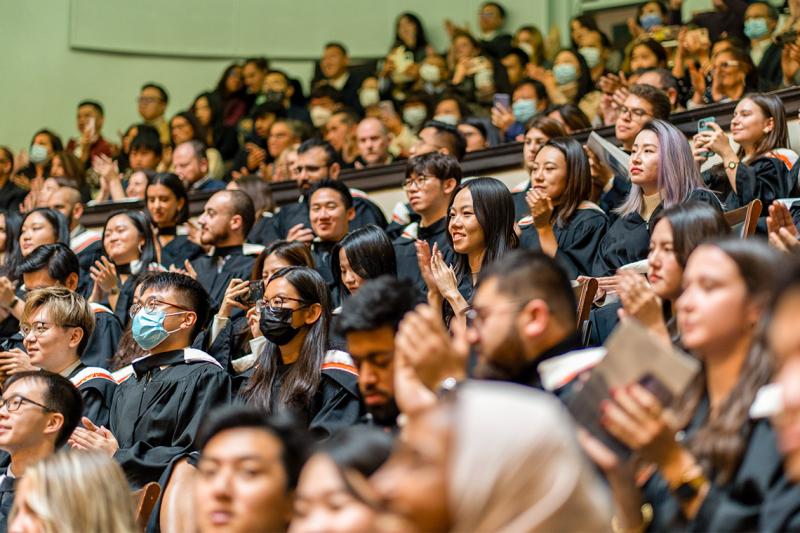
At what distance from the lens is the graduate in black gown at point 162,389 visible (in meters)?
5.65

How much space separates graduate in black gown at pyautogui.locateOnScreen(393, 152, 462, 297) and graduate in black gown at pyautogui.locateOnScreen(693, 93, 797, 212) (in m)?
1.35

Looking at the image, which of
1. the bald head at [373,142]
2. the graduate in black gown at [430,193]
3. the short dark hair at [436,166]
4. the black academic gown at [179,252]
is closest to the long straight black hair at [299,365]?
the graduate in black gown at [430,193]

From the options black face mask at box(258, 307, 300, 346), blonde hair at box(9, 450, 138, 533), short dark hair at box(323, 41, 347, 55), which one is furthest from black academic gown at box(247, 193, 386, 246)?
blonde hair at box(9, 450, 138, 533)

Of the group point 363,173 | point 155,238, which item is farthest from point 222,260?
point 363,173

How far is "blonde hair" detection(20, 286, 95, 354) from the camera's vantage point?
254 inches

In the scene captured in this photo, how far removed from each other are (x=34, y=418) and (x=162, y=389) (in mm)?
710

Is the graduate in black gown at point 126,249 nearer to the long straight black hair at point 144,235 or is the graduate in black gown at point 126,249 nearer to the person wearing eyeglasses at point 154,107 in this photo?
the long straight black hair at point 144,235

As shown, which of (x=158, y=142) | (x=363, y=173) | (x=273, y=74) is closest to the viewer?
(x=363, y=173)

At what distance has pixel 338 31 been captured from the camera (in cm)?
1399

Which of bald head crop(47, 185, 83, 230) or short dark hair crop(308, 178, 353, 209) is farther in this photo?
bald head crop(47, 185, 83, 230)

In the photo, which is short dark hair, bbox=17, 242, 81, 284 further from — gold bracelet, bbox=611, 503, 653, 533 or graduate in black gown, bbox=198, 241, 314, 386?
gold bracelet, bbox=611, 503, 653, 533

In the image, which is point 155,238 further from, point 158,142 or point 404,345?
point 404,345

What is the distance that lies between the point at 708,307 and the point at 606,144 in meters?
3.88

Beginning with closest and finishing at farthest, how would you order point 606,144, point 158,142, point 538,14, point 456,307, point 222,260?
1. point 456,307
2. point 606,144
3. point 222,260
4. point 158,142
5. point 538,14
